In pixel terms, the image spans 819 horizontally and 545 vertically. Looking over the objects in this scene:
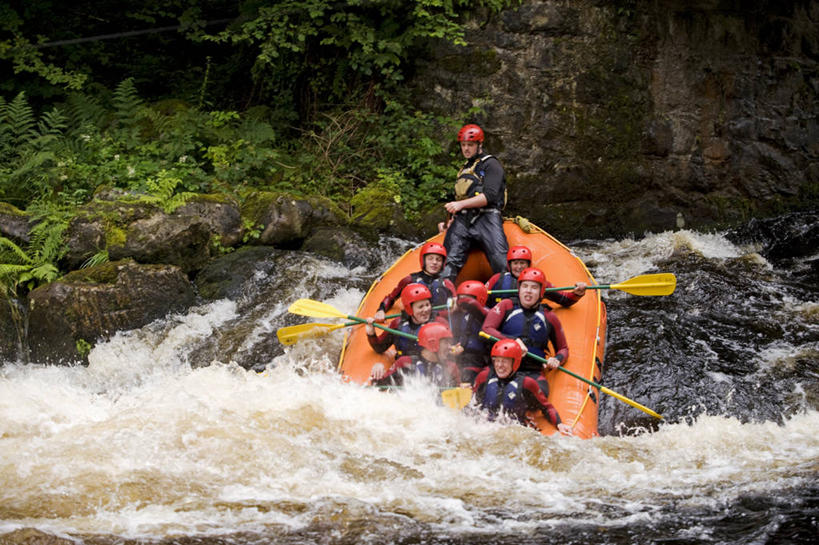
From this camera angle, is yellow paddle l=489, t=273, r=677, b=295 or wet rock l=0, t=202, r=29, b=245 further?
wet rock l=0, t=202, r=29, b=245

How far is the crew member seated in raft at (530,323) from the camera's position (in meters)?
5.24

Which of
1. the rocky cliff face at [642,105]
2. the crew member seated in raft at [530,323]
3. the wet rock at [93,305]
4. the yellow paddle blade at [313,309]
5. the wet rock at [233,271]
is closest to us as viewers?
the crew member seated in raft at [530,323]

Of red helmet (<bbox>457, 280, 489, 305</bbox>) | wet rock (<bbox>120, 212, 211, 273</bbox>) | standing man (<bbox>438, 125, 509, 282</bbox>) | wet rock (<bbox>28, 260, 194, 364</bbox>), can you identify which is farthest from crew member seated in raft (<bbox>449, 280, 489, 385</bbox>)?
wet rock (<bbox>120, 212, 211, 273</bbox>)

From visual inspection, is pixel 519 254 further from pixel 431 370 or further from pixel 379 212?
pixel 379 212

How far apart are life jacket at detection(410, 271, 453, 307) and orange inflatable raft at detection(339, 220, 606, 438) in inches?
9.6

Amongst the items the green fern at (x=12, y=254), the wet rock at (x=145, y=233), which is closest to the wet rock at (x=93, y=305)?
the wet rock at (x=145, y=233)

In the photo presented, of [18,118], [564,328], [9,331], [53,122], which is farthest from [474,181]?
[18,118]

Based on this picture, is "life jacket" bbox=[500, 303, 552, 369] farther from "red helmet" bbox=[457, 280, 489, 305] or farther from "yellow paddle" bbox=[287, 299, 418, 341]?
"yellow paddle" bbox=[287, 299, 418, 341]

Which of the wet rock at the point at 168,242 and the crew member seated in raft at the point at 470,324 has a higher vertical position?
the wet rock at the point at 168,242

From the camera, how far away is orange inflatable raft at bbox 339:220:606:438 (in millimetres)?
4895

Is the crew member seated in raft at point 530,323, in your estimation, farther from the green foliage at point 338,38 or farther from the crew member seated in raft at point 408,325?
the green foliage at point 338,38

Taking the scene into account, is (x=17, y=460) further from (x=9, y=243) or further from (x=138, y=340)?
(x=9, y=243)

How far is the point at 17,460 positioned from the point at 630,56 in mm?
7678

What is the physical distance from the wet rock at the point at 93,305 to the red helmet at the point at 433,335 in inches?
110
